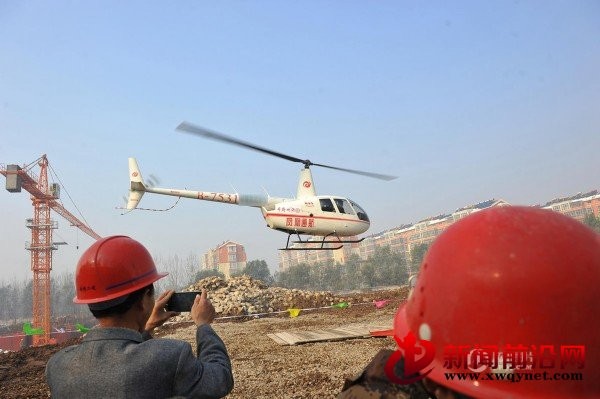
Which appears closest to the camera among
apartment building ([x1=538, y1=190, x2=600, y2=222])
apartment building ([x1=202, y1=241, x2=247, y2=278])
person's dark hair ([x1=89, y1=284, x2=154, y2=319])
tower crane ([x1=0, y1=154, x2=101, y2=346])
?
person's dark hair ([x1=89, y1=284, x2=154, y2=319])

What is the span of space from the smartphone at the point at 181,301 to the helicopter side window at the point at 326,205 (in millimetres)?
13859

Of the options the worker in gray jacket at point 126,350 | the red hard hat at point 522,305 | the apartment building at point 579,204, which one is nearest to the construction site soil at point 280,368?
the worker in gray jacket at point 126,350

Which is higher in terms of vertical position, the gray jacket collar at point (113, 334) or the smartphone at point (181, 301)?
the smartphone at point (181, 301)

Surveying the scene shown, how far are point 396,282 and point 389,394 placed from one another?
6895 cm

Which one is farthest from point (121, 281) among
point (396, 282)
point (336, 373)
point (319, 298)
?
point (396, 282)

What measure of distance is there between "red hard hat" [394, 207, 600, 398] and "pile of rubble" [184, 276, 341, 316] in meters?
17.9

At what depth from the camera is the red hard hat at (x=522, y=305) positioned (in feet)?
3.51

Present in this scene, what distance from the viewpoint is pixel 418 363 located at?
132 cm

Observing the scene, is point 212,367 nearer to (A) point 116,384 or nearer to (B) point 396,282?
(A) point 116,384

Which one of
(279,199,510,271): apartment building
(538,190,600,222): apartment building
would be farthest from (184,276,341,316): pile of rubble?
(538,190,600,222): apartment building

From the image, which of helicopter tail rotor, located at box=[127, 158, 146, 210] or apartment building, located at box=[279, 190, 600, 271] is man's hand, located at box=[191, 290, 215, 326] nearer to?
helicopter tail rotor, located at box=[127, 158, 146, 210]

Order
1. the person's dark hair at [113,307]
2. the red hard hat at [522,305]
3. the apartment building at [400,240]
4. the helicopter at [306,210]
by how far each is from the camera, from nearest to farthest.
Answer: the red hard hat at [522,305]
the person's dark hair at [113,307]
the helicopter at [306,210]
the apartment building at [400,240]

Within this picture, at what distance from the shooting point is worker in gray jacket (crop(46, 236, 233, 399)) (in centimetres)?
153

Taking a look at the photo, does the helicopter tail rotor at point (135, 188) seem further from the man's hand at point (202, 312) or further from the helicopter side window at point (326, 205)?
the man's hand at point (202, 312)
